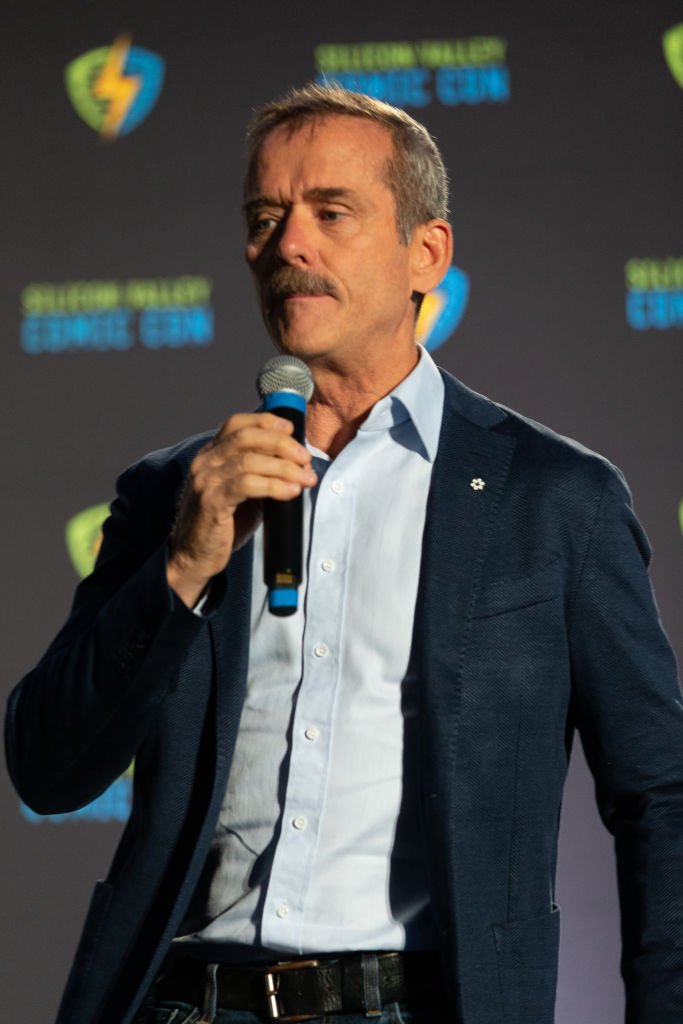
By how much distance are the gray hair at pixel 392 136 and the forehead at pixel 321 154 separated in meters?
0.01

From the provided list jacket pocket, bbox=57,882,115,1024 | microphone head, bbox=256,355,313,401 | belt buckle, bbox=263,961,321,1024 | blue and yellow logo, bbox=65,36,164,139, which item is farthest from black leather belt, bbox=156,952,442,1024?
blue and yellow logo, bbox=65,36,164,139

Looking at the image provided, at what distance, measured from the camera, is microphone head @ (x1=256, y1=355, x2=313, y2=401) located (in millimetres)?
1651

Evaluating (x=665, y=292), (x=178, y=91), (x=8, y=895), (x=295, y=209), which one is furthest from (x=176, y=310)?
(x=295, y=209)

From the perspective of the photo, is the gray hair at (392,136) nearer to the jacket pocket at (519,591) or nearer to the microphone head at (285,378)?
the microphone head at (285,378)

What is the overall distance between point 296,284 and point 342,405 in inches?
8.5

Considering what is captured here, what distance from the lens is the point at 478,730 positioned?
165cm

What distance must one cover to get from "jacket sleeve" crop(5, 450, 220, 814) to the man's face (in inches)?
13.7

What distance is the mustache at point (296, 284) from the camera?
6.09 ft

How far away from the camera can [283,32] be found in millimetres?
4160

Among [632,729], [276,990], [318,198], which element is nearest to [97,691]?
[276,990]

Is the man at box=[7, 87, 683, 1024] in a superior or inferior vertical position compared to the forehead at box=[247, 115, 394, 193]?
inferior

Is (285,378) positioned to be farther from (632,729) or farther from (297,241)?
(632,729)

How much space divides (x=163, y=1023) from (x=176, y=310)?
2.75m

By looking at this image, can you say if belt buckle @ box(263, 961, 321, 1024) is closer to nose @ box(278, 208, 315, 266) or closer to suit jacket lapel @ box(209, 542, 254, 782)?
suit jacket lapel @ box(209, 542, 254, 782)
